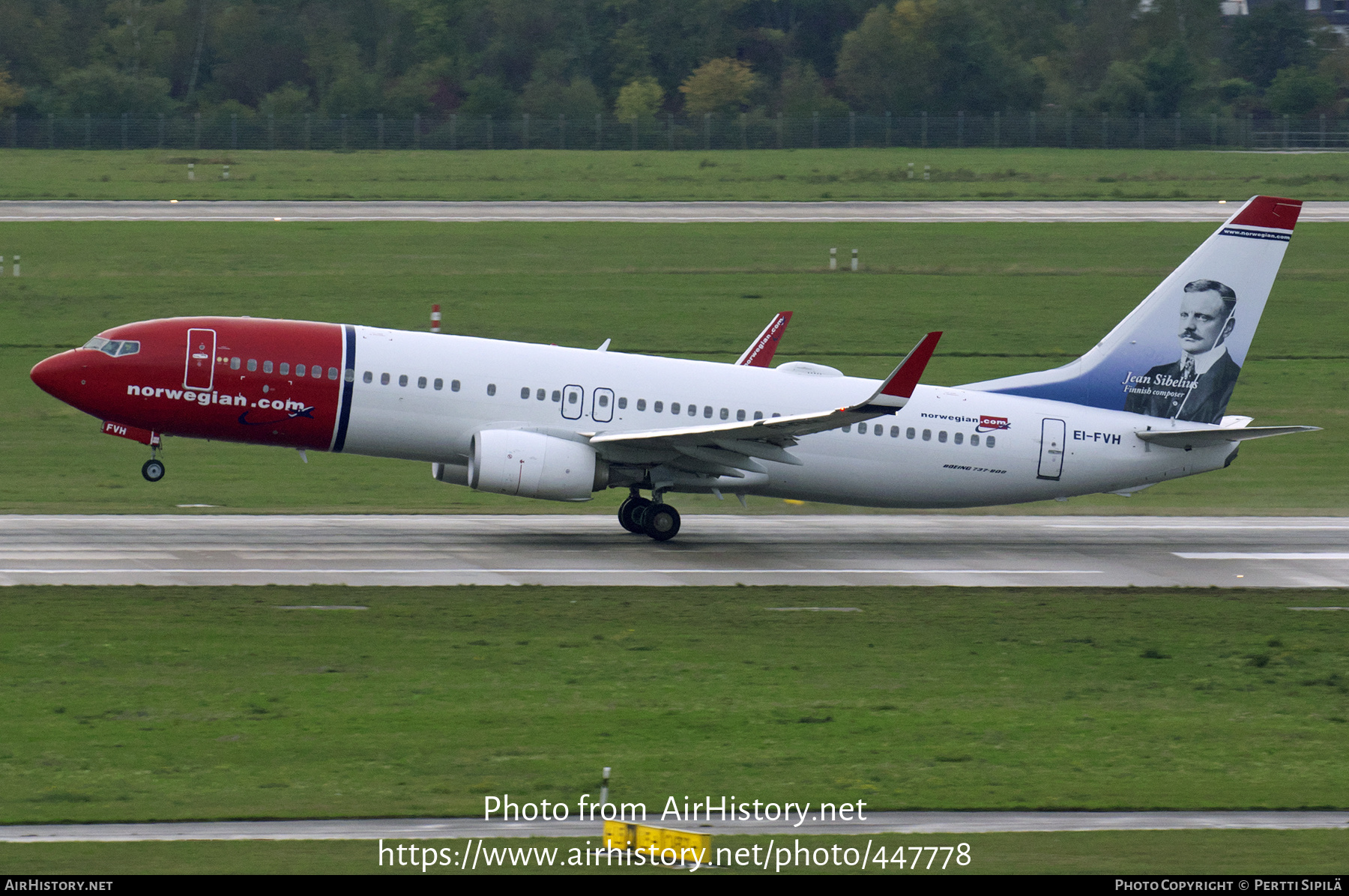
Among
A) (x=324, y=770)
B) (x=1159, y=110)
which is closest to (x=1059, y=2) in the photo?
(x=1159, y=110)

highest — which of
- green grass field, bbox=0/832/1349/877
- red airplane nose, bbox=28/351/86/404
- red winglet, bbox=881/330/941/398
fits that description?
red winglet, bbox=881/330/941/398

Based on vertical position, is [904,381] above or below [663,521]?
above

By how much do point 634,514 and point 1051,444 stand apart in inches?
371

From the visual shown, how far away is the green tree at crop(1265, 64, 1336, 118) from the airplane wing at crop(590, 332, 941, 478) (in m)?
109

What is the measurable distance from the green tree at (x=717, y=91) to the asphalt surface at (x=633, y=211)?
45896 millimetres

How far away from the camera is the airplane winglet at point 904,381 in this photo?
3080cm

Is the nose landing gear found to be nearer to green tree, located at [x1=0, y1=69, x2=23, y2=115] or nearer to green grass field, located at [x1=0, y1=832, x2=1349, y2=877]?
green grass field, located at [x1=0, y1=832, x2=1349, y2=877]

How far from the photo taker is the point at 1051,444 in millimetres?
35844

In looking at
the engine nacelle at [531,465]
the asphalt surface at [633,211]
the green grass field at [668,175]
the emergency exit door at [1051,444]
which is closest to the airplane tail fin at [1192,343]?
the emergency exit door at [1051,444]

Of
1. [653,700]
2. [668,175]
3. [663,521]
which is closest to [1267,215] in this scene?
[663,521]

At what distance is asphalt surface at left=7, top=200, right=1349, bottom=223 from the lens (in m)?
75.9

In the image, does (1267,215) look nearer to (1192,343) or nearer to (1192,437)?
(1192,343)

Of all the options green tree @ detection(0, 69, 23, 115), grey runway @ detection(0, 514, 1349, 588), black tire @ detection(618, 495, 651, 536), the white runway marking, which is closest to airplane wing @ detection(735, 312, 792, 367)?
grey runway @ detection(0, 514, 1349, 588)

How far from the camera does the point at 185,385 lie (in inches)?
1304
